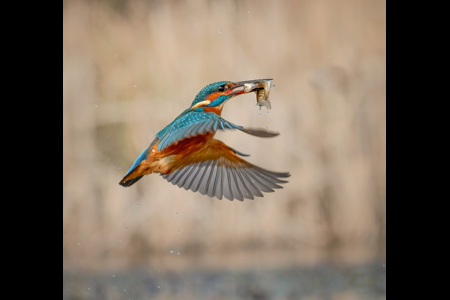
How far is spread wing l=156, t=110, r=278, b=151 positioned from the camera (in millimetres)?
1437

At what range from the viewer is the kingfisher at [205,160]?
1.60 metres

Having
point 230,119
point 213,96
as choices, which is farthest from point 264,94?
point 230,119

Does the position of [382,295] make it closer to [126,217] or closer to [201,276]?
[201,276]

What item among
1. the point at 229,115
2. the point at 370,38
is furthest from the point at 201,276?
the point at 370,38

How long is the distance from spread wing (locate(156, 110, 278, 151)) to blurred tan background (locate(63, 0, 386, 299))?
104 cm

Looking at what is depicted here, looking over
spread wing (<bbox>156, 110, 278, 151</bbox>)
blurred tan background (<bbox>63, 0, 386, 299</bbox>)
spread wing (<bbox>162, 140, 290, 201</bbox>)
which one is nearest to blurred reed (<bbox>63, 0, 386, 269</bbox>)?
blurred tan background (<bbox>63, 0, 386, 299</bbox>)

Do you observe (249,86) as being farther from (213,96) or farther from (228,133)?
(228,133)

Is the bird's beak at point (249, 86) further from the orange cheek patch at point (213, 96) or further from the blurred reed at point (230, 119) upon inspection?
the blurred reed at point (230, 119)

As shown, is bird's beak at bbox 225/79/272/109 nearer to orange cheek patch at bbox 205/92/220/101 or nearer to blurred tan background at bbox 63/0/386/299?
orange cheek patch at bbox 205/92/220/101

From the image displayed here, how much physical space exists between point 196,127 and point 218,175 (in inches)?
12.4

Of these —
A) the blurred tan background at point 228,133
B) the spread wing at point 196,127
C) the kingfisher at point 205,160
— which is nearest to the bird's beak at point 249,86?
the kingfisher at point 205,160

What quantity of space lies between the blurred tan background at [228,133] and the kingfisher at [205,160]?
890 mm

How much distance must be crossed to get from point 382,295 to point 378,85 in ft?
3.42

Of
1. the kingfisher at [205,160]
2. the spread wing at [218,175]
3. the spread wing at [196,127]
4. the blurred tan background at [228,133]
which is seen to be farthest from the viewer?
the blurred tan background at [228,133]
